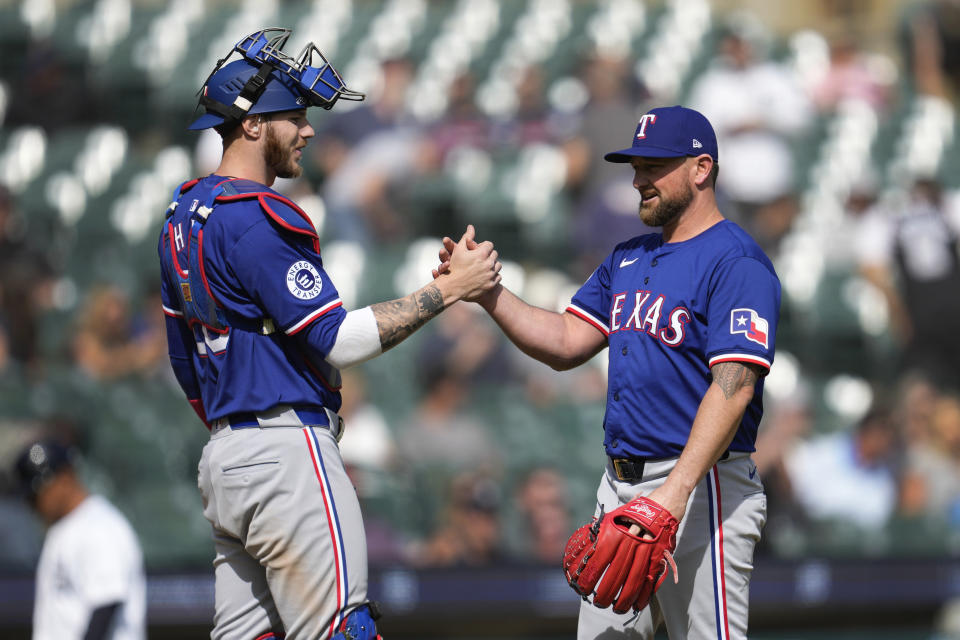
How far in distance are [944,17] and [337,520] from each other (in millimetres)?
11275

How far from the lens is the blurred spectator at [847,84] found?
37.9ft

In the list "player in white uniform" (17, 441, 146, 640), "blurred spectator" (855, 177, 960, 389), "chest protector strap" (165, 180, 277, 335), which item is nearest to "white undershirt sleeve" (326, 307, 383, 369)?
"chest protector strap" (165, 180, 277, 335)

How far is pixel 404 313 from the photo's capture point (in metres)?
3.40

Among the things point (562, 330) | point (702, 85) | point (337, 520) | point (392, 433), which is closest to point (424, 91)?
point (702, 85)

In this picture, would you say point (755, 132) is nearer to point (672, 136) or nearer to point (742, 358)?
point (672, 136)

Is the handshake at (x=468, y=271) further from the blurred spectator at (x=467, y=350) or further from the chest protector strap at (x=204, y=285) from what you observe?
the blurred spectator at (x=467, y=350)

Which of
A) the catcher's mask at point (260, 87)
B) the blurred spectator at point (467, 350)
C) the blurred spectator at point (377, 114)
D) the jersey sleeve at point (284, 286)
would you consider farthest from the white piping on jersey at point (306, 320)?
the blurred spectator at point (377, 114)

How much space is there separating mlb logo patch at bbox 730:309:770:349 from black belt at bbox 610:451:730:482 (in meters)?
0.35

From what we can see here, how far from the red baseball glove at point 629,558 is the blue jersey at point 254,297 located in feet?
2.64

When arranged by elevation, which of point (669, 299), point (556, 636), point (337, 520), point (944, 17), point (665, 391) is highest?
point (944, 17)

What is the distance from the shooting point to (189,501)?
22.6ft

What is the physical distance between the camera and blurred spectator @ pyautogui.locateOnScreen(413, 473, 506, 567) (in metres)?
6.62

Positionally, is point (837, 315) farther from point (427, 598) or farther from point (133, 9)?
point (133, 9)

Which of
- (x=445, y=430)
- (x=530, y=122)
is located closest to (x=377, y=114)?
(x=530, y=122)
